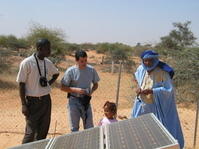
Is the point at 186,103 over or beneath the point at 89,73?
beneath

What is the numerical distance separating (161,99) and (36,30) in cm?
2617

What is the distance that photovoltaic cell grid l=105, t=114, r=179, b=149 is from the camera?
6.19 feet

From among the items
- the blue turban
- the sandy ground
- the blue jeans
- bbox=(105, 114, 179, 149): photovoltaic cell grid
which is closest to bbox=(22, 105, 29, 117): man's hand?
the blue jeans

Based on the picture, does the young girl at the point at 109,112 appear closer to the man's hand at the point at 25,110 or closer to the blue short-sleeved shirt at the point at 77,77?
the blue short-sleeved shirt at the point at 77,77

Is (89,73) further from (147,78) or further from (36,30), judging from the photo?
(36,30)

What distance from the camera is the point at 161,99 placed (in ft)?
13.8

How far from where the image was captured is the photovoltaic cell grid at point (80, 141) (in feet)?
7.11

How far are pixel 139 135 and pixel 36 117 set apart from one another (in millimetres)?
2716

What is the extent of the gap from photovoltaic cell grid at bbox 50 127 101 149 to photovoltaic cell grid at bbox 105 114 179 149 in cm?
8

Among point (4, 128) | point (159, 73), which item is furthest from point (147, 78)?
point (4, 128)

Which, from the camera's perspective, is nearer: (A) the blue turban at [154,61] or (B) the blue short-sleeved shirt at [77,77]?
(A) the blue turban at [154,61]

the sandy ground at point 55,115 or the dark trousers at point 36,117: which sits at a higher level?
the dark trousers at point 36,117

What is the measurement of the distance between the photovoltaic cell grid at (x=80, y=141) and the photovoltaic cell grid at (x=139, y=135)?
0.28 ft

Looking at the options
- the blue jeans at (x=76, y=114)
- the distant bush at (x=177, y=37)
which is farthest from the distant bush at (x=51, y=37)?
the blue jeans at (x=76, y=114)
